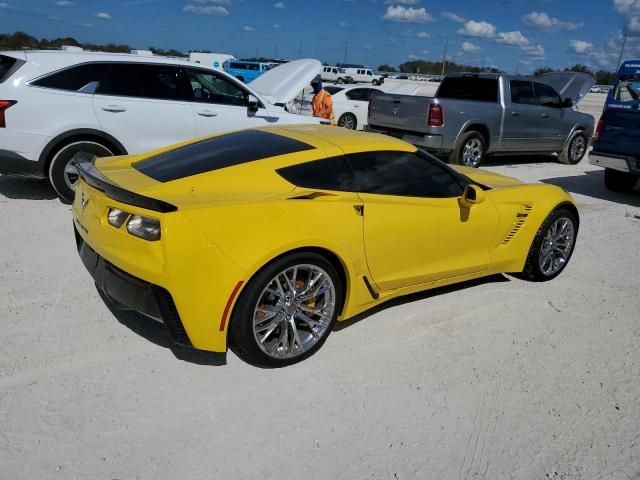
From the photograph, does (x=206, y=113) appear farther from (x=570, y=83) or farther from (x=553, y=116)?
(x=570, y=83)

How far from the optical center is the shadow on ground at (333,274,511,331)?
3848 millimetres

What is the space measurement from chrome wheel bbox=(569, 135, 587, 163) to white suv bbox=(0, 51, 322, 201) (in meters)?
7.74

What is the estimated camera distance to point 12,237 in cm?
507

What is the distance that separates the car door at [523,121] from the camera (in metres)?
10.2

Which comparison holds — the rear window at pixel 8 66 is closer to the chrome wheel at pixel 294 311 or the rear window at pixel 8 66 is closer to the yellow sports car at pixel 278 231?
the yellow sports car at pixel 278 231

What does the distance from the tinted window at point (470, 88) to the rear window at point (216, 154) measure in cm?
759

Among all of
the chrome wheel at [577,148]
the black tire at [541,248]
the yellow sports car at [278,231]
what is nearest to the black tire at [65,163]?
the yellow sports car at [278,231]

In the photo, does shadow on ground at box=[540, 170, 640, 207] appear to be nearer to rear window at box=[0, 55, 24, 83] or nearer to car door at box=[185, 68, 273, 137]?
car door at box=[185, 68, 273, 137]

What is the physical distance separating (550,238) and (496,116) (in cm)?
591

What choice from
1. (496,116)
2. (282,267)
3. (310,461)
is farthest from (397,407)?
(496,116)

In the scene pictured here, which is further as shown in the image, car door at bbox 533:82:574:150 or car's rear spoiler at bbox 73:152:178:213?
car door at bbox 533:82:574:150

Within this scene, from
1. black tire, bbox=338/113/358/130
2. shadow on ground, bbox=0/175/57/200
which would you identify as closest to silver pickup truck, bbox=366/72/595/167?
black tire, bbox=338/113/358/130

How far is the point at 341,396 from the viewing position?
298 centimetres

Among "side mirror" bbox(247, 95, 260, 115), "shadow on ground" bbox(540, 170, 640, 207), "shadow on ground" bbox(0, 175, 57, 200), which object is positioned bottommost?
"shadow on ground" bbox(0, 175, 57, 200)
